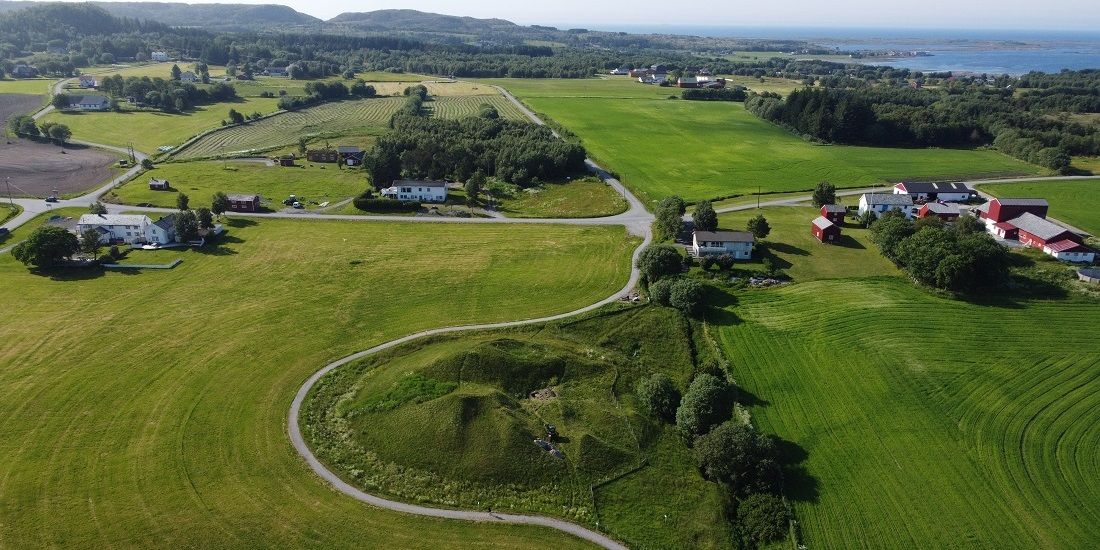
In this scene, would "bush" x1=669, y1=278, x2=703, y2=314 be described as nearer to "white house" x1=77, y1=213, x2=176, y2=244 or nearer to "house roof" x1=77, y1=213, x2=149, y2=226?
"white house" x1=77, y1=213, x2=176, y2=244

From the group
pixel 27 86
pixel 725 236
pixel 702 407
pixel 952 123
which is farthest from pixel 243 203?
pixel 27 86

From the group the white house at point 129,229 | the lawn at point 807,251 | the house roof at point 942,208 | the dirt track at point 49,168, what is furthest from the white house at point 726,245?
the dirt track at point 49,168

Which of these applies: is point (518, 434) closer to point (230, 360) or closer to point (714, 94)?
point (230, 360)

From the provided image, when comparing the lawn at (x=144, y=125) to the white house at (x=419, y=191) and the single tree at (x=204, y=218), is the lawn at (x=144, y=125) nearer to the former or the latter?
the single tree at (x=204, y=218)

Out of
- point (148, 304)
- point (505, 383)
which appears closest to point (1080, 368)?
point (505, 383)

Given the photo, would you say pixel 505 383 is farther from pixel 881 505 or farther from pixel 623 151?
pixel 623 151
